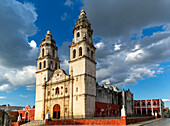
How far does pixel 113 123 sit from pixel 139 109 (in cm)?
5234

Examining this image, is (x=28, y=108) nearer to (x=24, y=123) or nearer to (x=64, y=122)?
(x=24, y=123)

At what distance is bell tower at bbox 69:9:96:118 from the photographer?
33844 mm

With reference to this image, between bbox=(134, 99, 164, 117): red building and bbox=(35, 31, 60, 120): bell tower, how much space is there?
4435 cm

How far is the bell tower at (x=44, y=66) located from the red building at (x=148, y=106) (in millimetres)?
44348

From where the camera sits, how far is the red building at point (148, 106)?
2638 inches

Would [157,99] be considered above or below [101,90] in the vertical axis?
below

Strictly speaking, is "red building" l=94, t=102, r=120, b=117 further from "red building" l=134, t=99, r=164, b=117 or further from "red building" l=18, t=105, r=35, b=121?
"red building" l=134, t=99, r=164, b=117

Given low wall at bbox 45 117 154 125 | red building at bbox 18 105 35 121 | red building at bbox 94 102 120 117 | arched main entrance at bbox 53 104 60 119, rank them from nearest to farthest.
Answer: low wall at bbox 45 117 154 125, red building at bbox 94 102 120 117, arched main entrance at bbox 53 104 60 119, red building at bbox 18 105 35 121

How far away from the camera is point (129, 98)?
6288 cm

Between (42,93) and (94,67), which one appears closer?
(94,67)

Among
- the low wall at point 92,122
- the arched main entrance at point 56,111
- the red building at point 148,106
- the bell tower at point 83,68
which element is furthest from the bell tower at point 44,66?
the red building at point 148,106

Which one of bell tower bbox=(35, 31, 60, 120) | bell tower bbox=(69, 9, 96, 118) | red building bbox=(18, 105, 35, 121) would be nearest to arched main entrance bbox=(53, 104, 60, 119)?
bell tower bbox=(35, 31, 60, 120)

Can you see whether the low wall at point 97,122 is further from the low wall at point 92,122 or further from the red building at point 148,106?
the red building at point 148,106

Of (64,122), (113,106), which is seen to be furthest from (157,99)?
(64,122)
